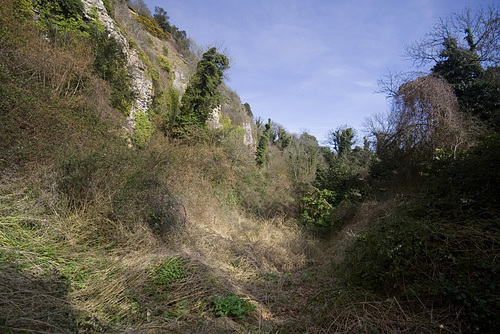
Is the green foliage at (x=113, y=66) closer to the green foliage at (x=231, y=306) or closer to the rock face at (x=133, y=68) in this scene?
the rock face at (x=133, y=68)

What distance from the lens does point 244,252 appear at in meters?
6.09

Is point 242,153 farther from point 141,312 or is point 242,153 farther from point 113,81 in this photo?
point 141,312

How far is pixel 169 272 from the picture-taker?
148 inches

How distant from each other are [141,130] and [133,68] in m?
3.57

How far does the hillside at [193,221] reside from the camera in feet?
9.09

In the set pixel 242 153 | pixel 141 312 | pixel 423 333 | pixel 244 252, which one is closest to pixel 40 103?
pixel 141 312

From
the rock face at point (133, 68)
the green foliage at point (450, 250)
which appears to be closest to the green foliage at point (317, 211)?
the green foliage at point (450, 250)

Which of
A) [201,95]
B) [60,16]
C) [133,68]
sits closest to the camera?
[60,16]

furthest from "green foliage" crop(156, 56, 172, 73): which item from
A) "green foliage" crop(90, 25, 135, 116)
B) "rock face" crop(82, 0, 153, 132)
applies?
"green foliage" crop(90, 25, 135, 116)

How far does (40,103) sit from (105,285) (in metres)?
5.17

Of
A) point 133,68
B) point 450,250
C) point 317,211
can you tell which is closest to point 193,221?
point 450,250

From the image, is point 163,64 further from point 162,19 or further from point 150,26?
point 162,19

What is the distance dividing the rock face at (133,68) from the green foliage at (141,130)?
0.22 m

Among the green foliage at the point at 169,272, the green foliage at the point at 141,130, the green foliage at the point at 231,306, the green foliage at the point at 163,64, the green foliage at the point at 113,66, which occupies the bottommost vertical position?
the green foliage at the point at 231,306
